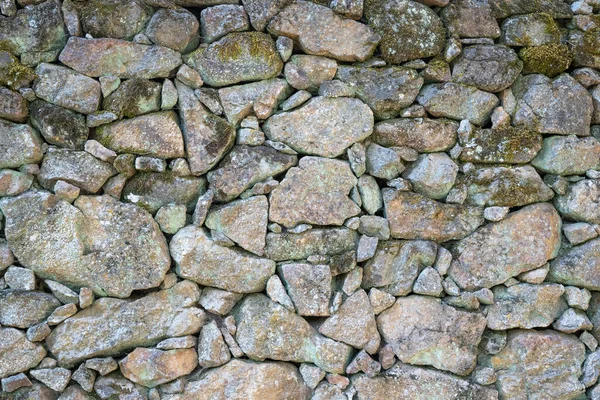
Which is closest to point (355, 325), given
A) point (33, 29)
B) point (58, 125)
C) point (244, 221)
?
point (244, 221)

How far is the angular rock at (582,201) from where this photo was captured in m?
4.20

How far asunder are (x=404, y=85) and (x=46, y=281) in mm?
2800

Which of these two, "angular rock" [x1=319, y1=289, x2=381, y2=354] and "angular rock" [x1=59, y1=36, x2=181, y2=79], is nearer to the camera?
"angular rock" [x1=59, y1=36, x2=181, y2=79]

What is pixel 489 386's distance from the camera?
403 centimetres

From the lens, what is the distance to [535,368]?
160 inches

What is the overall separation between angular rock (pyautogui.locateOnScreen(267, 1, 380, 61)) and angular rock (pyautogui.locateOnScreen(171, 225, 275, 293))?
1523 mm

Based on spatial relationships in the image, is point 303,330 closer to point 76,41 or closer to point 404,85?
point 404,85

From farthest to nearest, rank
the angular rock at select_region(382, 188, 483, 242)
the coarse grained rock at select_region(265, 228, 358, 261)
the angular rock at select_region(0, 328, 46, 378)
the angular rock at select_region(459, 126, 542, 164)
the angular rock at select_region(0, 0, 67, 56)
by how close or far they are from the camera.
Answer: the angular rock at select_region(459, 126, 542, 164), the angular rock at select_region(382, 188, 483, 242), the coarse grained rock at select_region(265, 228, 358, 261), the angular rock at select_region(0, 0, 67, 56), the angular rock at select_region(0, 328, 46, 378)

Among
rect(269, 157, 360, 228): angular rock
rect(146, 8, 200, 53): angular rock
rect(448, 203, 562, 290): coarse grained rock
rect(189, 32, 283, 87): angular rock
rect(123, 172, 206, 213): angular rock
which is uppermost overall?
rect(146, 8, 200, 53): angular rock

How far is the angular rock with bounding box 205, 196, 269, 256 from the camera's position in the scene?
150 inches

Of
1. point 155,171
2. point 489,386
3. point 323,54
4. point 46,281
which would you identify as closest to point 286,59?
point 323,54

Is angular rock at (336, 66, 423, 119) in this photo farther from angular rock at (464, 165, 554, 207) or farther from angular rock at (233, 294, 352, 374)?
angular rock at (233, 294, 352, 374)

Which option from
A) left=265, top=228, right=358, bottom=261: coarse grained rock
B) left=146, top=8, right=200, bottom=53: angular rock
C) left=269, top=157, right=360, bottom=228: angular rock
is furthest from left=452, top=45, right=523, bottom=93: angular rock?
left=146, top=8, right=200, bottom=53: angular rock

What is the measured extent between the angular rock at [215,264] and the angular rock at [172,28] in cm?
128
